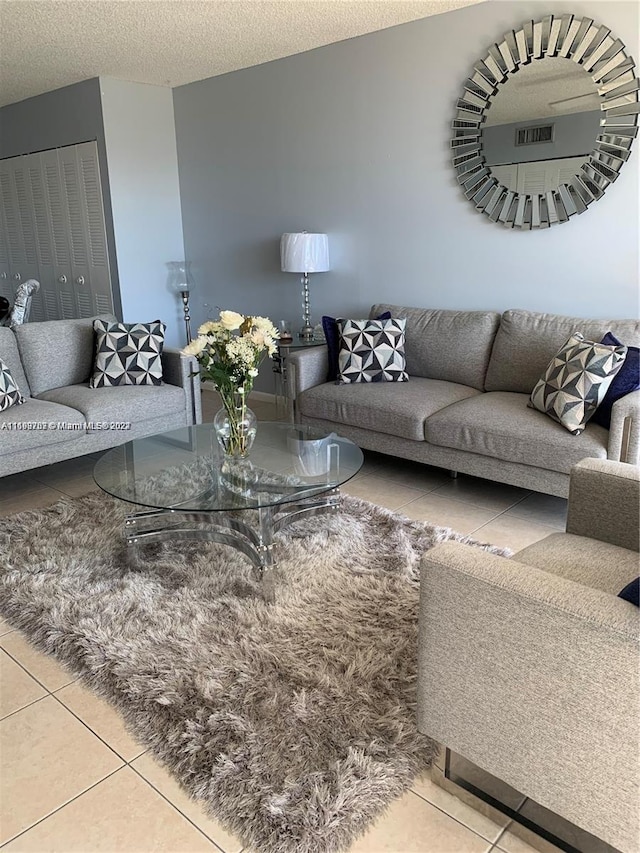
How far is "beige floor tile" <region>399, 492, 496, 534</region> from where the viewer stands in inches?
119

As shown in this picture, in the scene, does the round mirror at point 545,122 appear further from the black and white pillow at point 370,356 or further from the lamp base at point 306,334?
the lamp base at point 306,334

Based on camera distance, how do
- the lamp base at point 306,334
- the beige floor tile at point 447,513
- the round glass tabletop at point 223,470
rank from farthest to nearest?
the lamp base at point 306,334 < the beige floor tile at point 447,513 < the round glass tabletop at point 223,470

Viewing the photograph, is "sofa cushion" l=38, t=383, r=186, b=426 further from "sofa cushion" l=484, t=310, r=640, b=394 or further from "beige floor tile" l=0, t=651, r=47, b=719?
"sofa cushion" l=484, t=310, r=640, b=394

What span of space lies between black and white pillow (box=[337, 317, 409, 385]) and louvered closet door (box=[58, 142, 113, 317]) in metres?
2.58

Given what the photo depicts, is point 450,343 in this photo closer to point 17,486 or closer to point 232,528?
point 232,528

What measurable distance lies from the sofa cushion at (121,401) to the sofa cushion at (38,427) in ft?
0.30

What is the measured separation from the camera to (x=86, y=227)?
5453 mm

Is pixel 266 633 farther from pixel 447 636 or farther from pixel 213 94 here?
pixel 213 94

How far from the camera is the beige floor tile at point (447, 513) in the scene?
3029mm

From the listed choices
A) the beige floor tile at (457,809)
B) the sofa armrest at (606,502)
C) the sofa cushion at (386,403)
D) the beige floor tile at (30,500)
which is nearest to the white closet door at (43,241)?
the beige floor tile at (30,500)

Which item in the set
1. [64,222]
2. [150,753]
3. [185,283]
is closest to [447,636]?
[150,753]

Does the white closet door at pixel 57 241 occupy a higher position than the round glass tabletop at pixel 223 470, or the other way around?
the white closet door at pixel 57 241

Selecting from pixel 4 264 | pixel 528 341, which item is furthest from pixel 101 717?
pixel 4 264

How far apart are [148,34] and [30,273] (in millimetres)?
2972
